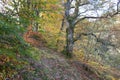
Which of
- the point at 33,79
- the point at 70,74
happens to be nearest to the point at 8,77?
the point at 33,79

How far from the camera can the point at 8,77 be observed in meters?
7.07

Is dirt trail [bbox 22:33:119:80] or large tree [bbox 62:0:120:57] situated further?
large tree [bbox 62:0:120:57]

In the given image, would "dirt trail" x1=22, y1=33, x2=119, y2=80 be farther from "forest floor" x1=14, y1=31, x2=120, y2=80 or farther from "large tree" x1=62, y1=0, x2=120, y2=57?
"large tree" x1=62, y1=0, x2=120, y2=57

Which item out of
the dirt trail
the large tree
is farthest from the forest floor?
the large tree

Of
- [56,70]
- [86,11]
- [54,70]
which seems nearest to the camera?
[54,70]

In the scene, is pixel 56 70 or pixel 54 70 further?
pixel 56 70

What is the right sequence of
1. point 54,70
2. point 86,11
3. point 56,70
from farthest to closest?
point 86,11, point 56,70, point 54,70

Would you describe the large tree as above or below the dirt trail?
above

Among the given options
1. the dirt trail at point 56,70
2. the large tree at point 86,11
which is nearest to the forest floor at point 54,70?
the dirt trail at point 56,70

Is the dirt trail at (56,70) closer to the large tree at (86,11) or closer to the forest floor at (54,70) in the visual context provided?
the forest floor at (54,70)

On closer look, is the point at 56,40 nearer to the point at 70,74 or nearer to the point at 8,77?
the point at 70,74

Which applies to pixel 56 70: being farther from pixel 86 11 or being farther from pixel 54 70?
pixel 86 11

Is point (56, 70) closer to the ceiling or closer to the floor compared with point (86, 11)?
closer to the floor

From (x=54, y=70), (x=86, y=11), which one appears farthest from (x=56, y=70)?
(x=86, y=11)
